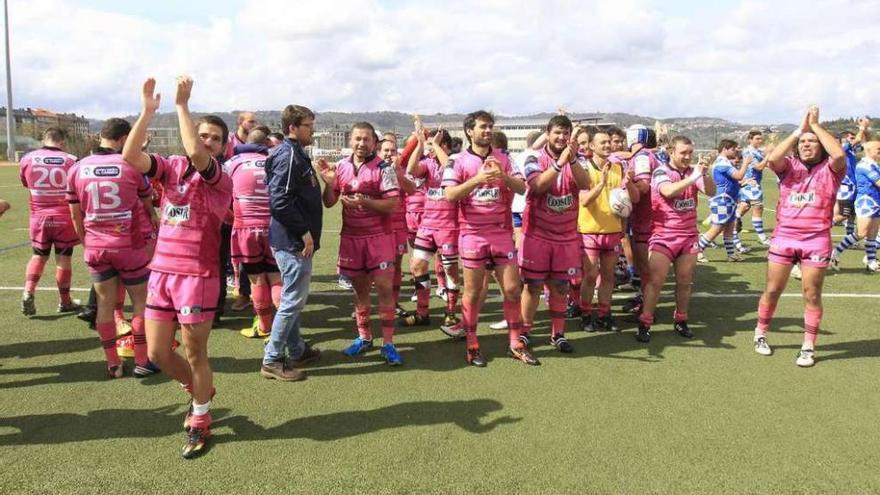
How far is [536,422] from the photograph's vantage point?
157 inches

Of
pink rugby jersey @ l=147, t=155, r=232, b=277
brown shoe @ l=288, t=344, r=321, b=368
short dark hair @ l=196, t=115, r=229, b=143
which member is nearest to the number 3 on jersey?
short dark hair @ l=196, t=115, r=229, b=143

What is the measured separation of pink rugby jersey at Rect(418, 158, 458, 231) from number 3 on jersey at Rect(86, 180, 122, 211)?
10.4 feet

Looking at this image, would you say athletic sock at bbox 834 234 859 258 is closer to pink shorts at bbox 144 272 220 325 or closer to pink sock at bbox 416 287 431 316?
pink sock at bbox 416 287 431 316

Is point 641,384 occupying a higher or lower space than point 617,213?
lower

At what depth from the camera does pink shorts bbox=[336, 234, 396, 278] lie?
5164mm

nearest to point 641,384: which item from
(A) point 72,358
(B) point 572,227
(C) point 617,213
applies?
(B) point 572,227

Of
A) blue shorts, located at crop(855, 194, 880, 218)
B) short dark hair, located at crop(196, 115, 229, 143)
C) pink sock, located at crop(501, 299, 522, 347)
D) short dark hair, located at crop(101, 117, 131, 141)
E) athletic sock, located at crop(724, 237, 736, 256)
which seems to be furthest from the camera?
athletic sock, located at crop(724, 237, 736, 256)

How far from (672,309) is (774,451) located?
359 centimetres

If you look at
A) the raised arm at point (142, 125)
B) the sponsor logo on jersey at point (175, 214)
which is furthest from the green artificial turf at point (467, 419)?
the raised arm at point (142, 125)

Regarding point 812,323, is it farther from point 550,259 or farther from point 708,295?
point 708,295

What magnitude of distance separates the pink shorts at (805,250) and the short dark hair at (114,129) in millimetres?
5808

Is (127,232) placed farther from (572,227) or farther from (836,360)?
(836,360)

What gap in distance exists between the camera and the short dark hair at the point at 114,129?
4.50 m

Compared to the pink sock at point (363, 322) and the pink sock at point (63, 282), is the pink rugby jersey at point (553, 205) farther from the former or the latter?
the pink sock at point (63, 282)
